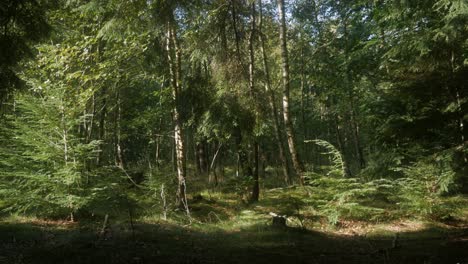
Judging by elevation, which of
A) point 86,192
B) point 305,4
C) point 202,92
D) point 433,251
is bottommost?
point 433,251

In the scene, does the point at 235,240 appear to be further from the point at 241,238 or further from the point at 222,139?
the point at 222,139

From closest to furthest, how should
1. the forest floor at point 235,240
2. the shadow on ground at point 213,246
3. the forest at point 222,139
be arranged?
the shadow on ground at point 213,246, the forest floor at point 235,240, the forest at point 222,139

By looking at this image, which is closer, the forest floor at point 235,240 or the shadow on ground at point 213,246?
the shadow on ground at point 213,246

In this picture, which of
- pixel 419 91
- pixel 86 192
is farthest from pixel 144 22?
pixel 419 91

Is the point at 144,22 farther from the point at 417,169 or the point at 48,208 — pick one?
the point at 417,169

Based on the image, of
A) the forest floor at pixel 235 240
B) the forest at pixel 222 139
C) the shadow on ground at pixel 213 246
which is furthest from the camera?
the forest at pixel 222 139

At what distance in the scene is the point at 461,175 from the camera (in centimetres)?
990

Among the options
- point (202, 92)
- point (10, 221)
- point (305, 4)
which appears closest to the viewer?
point (10, 221)

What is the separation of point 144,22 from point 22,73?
692 centimetres

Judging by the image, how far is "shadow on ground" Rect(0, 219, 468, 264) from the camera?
A: 6730 millimetres

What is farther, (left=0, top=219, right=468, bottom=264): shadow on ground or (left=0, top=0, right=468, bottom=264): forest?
(left=0, top=0, right=468, bottom=264): forest

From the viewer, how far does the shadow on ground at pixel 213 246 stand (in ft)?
22.1

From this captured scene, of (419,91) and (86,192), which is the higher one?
(419,91)

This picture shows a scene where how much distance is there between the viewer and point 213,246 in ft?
27.1
